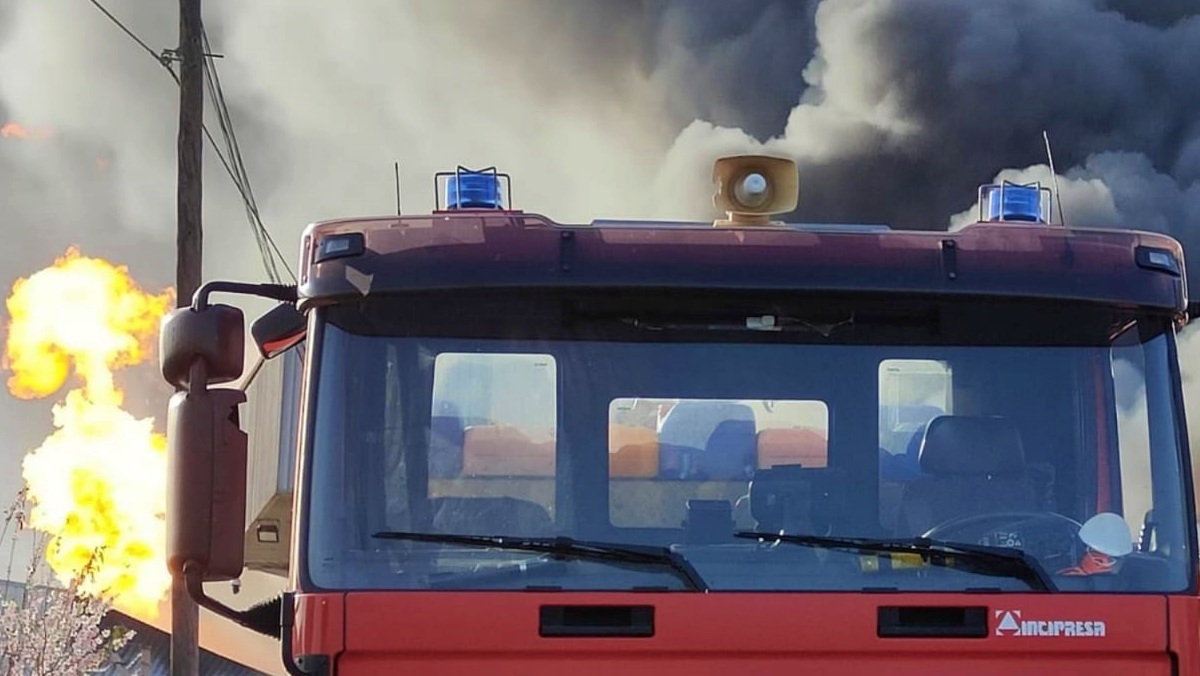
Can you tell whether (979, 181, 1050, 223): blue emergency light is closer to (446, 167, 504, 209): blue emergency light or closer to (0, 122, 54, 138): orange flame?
(446, 167, 504, 209): blue emergency light

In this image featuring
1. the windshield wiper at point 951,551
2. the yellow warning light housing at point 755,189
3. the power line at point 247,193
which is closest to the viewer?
the windshield wiper at point 951,551

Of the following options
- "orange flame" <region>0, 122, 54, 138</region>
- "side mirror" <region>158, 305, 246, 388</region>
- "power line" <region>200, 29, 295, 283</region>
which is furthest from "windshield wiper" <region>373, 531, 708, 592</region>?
"orange flame" <region>0, 122, 54, 138</region>

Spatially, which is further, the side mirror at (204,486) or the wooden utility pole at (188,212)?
the wooden utility pole at (188,212)

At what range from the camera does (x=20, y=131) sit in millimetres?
16016

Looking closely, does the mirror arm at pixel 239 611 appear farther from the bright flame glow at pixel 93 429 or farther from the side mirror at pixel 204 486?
the bright flame glow at pixel 93 429

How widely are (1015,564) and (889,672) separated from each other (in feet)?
1.33

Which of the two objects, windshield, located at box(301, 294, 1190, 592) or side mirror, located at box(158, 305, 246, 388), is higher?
side mirror, located at box(158, 305, 246, 388)

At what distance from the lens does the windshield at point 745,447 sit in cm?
380

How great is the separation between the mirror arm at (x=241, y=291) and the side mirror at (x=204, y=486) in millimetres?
227

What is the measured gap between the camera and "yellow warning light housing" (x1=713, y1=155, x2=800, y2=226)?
463 cm

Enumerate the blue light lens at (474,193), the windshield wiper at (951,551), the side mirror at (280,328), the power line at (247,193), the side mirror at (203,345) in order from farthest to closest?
the power line at (247,193), the blue light lens at (474,193), the side mirror at (280,328), the side mirror at (203,345), the windshield wiper at (951,551)

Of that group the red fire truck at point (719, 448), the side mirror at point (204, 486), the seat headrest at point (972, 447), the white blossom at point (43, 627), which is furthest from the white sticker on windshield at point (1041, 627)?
the white blossom at point (43, 627)

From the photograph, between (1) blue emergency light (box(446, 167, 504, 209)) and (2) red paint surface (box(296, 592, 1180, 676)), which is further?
(1) blue emergency light (box(446, 167, 504, 209))

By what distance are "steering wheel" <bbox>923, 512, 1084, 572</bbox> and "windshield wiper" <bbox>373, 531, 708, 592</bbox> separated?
1.94ft
